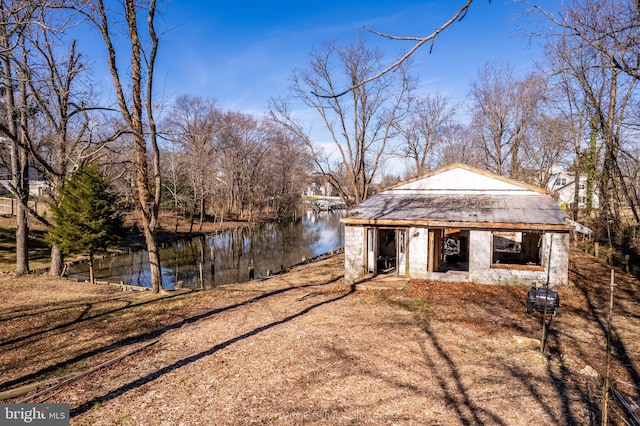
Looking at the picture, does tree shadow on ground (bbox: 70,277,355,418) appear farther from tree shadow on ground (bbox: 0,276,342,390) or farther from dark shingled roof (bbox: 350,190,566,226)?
dark shingled roof (bbox: 350,190,566,226)

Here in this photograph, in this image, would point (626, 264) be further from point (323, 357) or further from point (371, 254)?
point (323, 357)

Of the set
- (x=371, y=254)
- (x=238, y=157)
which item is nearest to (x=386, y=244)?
(x=371, y=254)

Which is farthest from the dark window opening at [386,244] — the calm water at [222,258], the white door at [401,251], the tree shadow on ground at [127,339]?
the tree shadow on ground at [127,339]

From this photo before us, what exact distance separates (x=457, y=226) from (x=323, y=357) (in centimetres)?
810

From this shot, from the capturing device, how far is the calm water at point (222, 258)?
816 inches

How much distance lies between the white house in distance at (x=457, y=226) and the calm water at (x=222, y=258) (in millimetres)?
6922

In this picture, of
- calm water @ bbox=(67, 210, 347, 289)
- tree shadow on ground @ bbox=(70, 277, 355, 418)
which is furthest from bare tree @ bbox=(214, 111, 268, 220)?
tree shadow on ground @ bbox=(70, 277, 355, 418)

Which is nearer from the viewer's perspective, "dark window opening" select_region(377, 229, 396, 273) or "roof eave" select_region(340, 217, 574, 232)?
"roof eave" select_region(340, 217, 574, 232)

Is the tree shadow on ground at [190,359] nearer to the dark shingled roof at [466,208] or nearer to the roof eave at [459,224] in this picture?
the roof eave at [459,224]

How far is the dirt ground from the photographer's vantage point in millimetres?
5566

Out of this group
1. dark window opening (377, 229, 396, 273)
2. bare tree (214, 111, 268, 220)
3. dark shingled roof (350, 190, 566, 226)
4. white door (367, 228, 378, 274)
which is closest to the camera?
dark shingled roof (350, 190, 566, 226)

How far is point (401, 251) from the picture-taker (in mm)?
14625

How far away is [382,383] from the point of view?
6363 millimetres

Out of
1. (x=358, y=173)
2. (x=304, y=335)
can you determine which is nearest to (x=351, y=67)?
(x=358, y=173)
